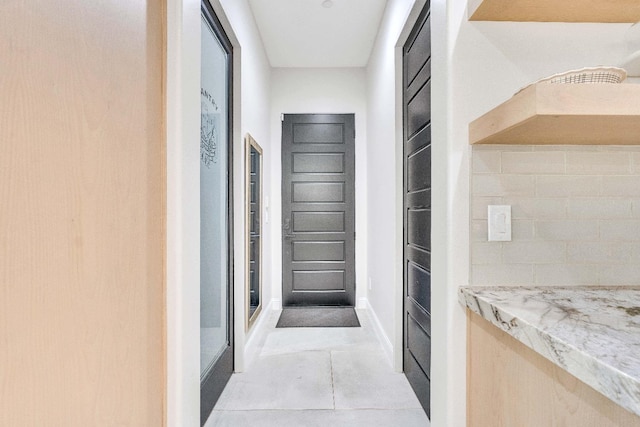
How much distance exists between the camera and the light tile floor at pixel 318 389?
194 cm

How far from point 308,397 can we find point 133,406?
131 centimetres

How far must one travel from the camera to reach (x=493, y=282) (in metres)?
1.20

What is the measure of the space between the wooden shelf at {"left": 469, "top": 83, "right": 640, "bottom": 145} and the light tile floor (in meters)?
→ 1.55

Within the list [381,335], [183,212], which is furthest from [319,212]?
[183,212]

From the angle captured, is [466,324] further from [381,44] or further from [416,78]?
[381,44]

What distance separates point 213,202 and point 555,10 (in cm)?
172

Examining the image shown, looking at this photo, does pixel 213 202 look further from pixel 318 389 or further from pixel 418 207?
pixel 318 389

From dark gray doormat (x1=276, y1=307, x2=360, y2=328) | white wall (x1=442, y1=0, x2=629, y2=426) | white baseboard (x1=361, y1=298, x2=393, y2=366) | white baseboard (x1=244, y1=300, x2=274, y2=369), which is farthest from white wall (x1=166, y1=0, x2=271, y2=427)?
dark gray doormat (x1=276, y1=307, x2=360, y2=328)

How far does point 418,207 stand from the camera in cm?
216

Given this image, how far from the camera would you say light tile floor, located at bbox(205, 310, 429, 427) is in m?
1.94

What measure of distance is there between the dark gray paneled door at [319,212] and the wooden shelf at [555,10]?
3.07 m

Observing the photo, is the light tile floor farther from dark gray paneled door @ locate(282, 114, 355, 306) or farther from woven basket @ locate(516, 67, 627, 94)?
woven basket @ locate(516, 67, 627, 94)

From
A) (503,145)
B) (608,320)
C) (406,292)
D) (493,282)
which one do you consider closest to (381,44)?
(406,292)

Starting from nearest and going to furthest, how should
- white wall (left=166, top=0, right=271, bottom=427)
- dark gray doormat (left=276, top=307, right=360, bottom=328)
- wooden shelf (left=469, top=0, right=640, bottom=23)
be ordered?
wooden shelf (left=469, top=0, right=640, bottom=23)
white wall (left=166, top=0, right=271, bottom=427)
dark gray doormat (left=276, top=307, right=360, bottom=328)
